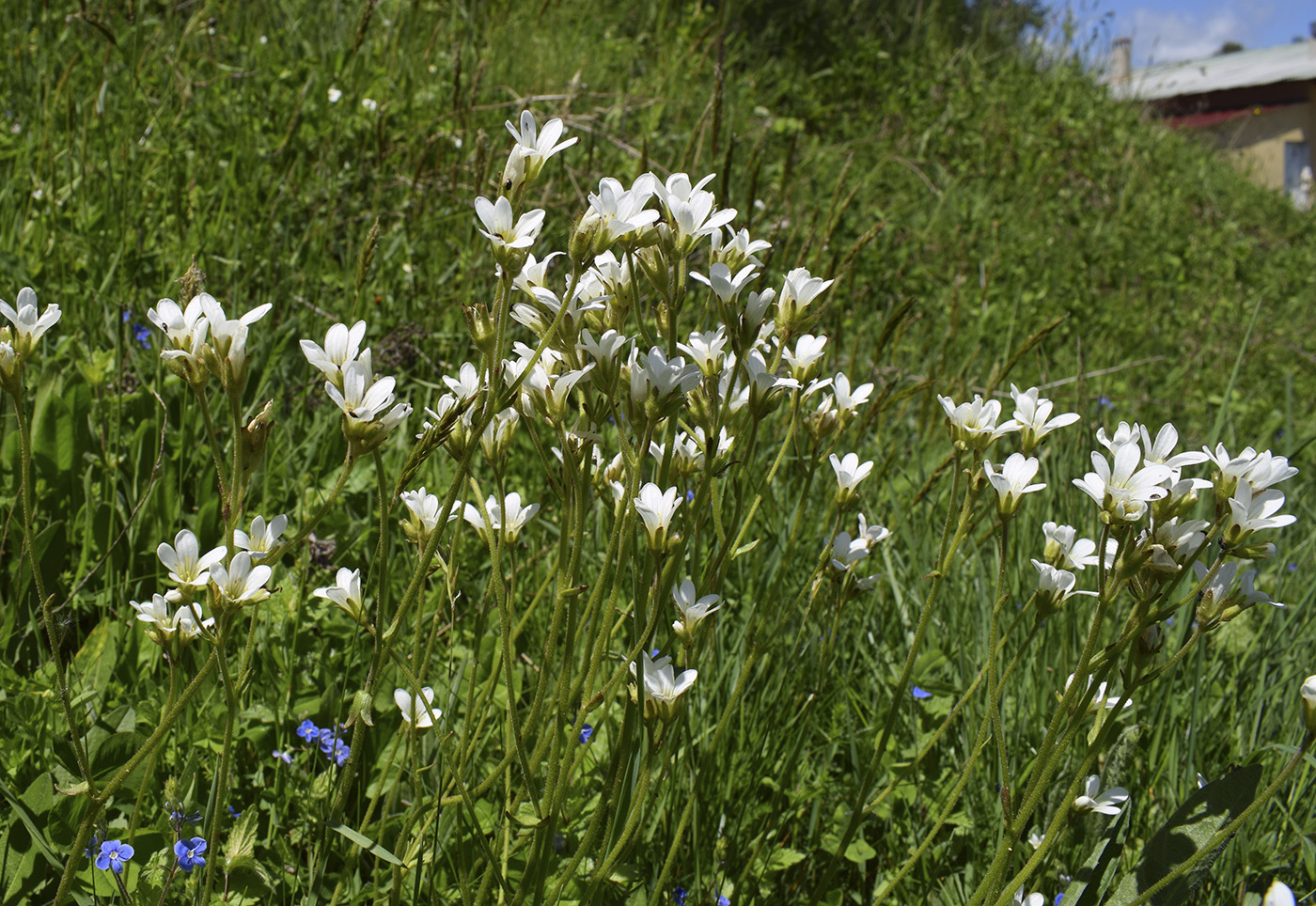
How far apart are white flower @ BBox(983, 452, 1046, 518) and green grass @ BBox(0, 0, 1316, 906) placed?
26 centimetres

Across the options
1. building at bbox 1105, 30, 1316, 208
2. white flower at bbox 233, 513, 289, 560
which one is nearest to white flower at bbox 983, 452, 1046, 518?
white flower at bbox 233, 513, 289, 560

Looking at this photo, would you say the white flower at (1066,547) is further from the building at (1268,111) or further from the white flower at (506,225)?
the building at (1268,111)

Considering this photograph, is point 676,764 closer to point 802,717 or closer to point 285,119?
point 802,717

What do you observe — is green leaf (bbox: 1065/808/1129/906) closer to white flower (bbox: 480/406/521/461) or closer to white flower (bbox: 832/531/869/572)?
white flower (bbox: 832/531/869/572)

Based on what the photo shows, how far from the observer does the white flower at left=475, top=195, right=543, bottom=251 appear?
0.88m

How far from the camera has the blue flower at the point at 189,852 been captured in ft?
3.39

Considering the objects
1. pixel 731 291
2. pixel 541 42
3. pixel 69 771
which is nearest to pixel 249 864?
pixel 69 771

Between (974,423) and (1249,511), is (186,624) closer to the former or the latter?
(974,423)

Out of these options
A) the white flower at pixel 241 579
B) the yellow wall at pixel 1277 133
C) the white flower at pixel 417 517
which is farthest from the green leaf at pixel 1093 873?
the yellow wall at pixel 1277 133

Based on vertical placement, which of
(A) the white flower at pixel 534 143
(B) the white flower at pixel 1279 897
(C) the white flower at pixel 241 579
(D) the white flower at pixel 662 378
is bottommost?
(B) the white flower at pixel 1279 897

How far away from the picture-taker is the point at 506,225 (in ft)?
2.96

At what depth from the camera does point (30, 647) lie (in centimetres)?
154

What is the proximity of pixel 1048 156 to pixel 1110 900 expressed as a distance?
5.97 metres

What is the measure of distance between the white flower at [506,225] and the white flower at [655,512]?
0.89 ft
